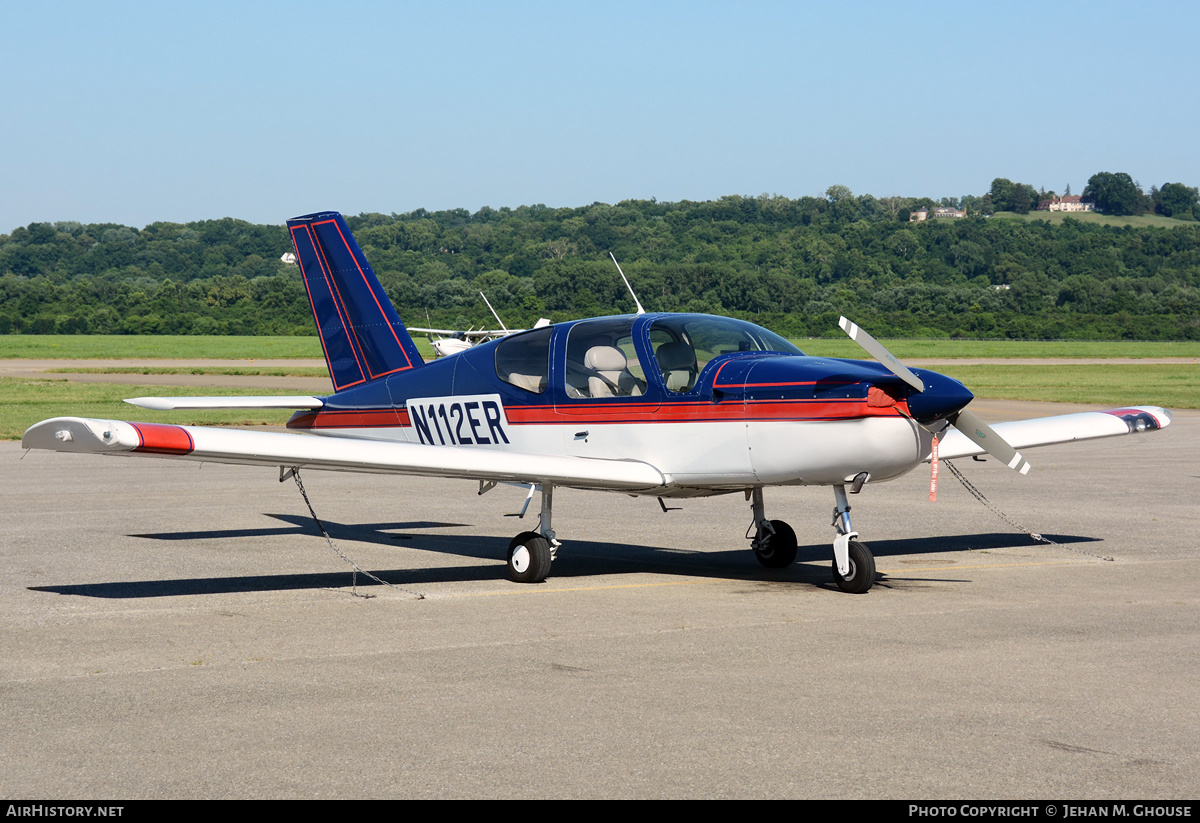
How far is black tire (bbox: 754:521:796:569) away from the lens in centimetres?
1023

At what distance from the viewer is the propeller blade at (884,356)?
27.5 ft

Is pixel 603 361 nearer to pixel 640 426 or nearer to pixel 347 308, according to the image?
pixel 640 426

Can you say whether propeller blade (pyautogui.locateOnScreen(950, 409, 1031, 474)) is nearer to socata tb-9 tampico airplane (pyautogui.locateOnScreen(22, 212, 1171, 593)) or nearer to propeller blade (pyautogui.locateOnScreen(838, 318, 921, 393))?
socata tb-9 tampico airplane (pyautogui.locateOnScreen(22, 212, 1171, 593))

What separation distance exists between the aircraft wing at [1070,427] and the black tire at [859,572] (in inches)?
81.0

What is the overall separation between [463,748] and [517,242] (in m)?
155

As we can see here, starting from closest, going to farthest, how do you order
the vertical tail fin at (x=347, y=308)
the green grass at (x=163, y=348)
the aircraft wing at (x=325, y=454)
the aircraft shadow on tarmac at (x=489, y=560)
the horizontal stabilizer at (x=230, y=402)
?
the aircraft wing at (x=325, y=454), the aircraft shadow on tarmac at (x=489, y=560), the horizontal stabilizer at (x=230, y=402), the vertical tail fin at (x=347, y=308), the green grass at (x=163, y=348)

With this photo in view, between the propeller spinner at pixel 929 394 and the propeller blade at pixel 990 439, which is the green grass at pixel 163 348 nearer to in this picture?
the propeller blade at pixel 990 439

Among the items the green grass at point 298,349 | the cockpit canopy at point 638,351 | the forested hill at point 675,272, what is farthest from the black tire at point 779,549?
the green grass at point 298,349

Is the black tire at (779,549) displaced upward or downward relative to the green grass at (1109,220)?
downward

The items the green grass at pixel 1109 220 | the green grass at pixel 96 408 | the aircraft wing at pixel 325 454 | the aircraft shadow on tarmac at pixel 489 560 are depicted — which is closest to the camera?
the aircraft wing at pixel 325 454

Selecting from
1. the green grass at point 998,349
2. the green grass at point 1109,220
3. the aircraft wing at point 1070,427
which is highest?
the green grass at point 1109,220

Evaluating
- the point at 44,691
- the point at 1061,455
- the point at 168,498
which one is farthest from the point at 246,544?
the point at 1061,455

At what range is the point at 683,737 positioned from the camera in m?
5.23

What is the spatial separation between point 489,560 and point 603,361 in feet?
7.19
